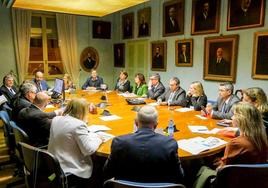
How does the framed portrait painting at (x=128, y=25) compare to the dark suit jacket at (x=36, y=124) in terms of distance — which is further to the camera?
the framed portrait painting at (x=128, y=25)

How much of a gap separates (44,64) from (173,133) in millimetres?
5760

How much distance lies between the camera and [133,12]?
7.43 meters

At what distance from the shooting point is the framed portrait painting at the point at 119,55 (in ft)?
Result: 26.4

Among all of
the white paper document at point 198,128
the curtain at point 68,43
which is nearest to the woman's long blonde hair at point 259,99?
the white paper document at point 198,128

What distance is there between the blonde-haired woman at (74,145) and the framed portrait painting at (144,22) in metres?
5.21

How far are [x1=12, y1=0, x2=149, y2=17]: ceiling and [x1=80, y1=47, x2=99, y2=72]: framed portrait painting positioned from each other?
9.05 ft

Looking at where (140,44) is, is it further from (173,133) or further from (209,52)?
(173,133)

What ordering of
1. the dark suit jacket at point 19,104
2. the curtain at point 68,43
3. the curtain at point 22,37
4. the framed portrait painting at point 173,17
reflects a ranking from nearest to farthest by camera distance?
the dark suit jacket at point 19,104
the framed portrait painting at point 173,17
the curtain at point 22,37
the curtain at point 68,43

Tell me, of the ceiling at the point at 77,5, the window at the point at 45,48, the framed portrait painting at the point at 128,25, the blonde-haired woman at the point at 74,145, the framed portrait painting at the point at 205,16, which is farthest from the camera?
the framed portrait painting at the point at 128,25

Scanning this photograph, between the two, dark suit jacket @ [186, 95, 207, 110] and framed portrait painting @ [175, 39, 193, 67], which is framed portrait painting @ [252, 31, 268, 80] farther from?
framed portrait painting @ [175, 39, 193, 67]

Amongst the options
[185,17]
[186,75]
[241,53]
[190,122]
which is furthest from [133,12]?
[190,122]

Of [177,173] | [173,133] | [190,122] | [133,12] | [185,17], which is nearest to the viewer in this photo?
[177,173]

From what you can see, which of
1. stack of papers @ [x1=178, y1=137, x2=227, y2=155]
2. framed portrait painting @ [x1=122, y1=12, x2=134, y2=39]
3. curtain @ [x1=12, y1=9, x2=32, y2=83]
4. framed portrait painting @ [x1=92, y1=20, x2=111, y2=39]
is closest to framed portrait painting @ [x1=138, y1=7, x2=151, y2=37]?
framed portrait painting @ [x1=122, y1=12, x2=134, y2=39]

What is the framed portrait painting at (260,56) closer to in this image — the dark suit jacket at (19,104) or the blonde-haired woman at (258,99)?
the blonde-haired woman at (258,99)
